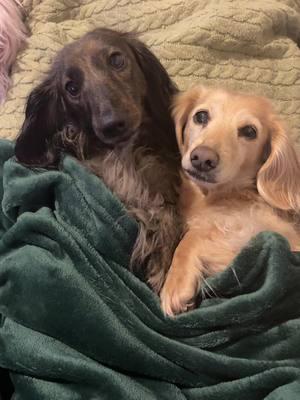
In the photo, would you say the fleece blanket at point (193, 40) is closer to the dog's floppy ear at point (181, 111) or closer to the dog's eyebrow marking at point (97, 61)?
the dog's floppy ear at point (181, 111)

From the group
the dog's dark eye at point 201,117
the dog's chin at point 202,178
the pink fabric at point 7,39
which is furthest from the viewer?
the pink fabric at point 7,39

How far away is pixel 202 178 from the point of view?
980 mm

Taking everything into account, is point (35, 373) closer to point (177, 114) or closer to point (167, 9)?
point (177, 114)

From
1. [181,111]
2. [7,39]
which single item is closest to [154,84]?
[181,111]

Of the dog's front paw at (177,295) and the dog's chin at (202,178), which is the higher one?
the dog's chin at (202,178)

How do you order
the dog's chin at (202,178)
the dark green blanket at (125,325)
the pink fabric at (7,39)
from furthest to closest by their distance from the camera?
1. the pink fabric at (7,39)
2. the dog's chin at (202,178)
3. the dark green blanket at (125,325)

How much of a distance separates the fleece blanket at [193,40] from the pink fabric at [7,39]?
25 millimetres

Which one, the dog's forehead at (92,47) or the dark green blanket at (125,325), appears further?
the dog's forehead at (92,47)

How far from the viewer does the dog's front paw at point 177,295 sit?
89 centimetres

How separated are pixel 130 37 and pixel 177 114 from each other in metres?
0.19

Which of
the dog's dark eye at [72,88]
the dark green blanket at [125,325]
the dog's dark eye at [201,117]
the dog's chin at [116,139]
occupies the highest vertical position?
the dog's dark eye at [72,88]

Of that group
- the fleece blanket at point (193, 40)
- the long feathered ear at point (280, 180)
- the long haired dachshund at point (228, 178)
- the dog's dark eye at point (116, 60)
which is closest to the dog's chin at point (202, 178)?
the long haired dachshund at point (228, 178)

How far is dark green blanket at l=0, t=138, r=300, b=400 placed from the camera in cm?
87

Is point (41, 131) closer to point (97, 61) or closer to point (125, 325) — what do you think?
point (97, 61)
